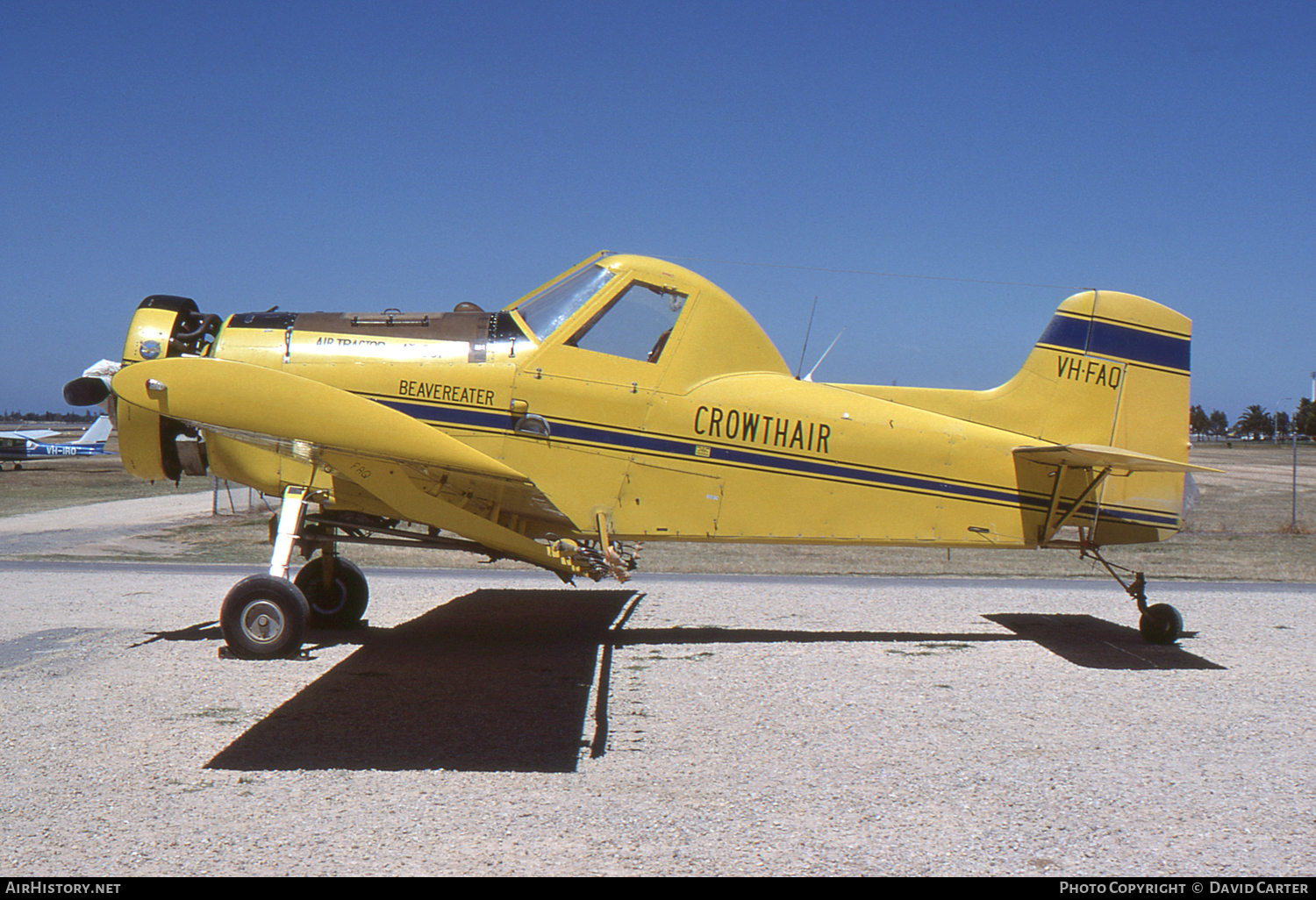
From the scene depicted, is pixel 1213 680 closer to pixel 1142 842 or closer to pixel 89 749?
pixel 1142 842

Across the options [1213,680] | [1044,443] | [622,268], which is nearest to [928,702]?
[1213,680]

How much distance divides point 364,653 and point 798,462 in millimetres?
3887

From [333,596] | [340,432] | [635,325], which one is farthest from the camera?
[333,596]

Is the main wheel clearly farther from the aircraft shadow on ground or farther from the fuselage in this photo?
the fuselage

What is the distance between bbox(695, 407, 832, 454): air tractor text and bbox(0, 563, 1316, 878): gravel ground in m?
1.79

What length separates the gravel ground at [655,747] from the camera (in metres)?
3.68

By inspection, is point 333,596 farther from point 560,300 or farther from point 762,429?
point 762,429

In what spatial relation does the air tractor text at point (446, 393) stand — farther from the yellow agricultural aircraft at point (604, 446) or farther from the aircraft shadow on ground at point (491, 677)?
the aircraft shadow on ground at point (491, 677)

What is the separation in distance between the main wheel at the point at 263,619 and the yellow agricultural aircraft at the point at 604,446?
0.5 inches

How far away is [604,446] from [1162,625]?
5.48m

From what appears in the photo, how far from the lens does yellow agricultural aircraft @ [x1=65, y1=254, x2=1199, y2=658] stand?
6016mm

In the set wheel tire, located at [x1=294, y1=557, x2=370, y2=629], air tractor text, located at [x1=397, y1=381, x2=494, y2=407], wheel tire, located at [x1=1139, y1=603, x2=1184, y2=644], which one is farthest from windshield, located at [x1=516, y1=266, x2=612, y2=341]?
wheel tire, located at [x1=1139, y1=603, x2=1184, y2=644]

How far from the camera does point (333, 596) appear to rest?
8109 mm

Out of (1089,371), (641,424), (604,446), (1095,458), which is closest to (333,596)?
(604,446)
